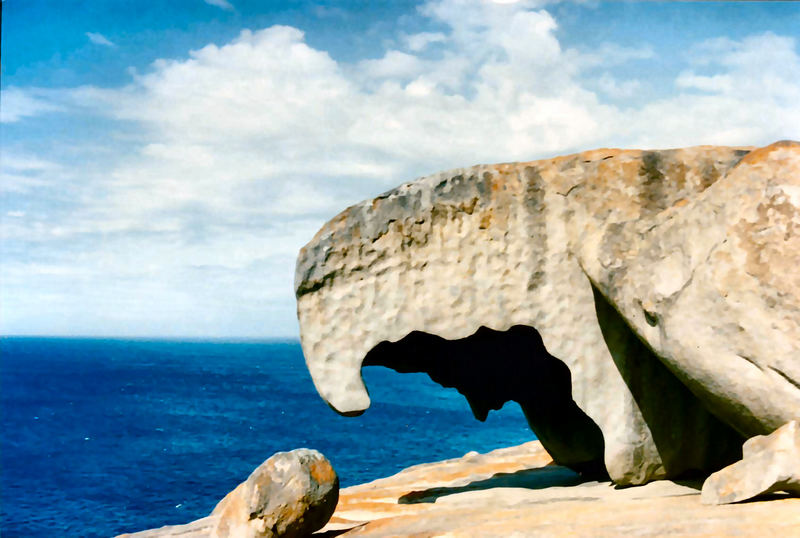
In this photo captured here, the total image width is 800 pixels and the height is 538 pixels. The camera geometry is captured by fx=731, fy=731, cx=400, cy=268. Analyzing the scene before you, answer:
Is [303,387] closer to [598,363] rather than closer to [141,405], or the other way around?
[141,405]

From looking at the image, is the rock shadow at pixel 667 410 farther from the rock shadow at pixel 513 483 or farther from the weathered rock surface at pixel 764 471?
the rock shadow at pixel 513 483

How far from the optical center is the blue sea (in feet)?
113

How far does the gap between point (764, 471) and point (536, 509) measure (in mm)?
2320

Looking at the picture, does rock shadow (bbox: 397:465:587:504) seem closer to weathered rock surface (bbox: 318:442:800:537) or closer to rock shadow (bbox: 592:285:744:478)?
weathered rock surface (bbox: 318:442:800:537)

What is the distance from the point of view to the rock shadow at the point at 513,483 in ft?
33.3

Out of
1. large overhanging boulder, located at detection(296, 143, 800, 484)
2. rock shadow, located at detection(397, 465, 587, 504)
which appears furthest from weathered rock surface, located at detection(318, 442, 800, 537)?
large overhanging boulder, located at detection(296, 143, 800, 484)

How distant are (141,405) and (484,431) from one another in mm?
36156

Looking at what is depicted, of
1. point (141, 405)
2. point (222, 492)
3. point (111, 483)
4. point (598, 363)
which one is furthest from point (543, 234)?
point (141, 405)

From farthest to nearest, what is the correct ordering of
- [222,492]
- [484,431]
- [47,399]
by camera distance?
[47,399] < [484,431] < [222,492]

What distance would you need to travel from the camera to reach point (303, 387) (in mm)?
91312

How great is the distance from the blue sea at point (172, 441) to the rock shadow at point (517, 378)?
2230 centimetres

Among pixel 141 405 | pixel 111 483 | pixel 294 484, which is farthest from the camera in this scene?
pixel 141 405

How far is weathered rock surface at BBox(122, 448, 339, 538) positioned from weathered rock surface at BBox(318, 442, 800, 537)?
1.61 ft

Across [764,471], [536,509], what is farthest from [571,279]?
[764,471]
